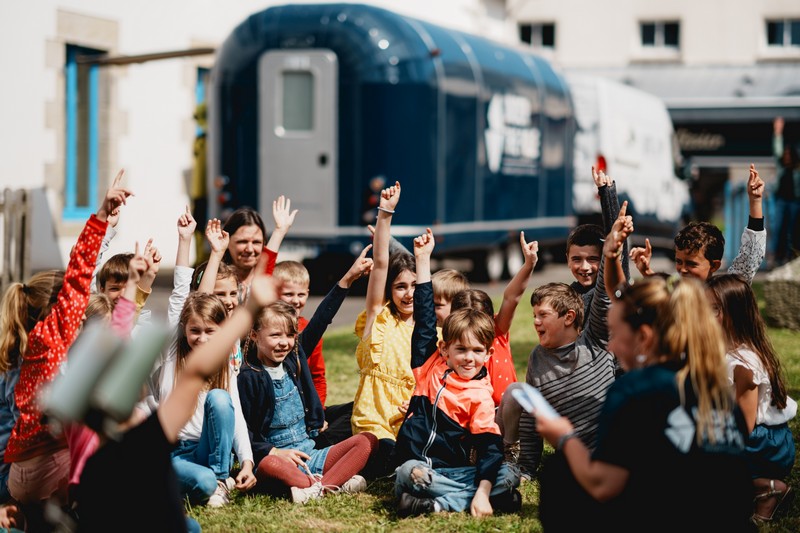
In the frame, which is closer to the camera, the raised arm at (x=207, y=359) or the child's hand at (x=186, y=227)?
the raised arm at (x=207, y=359)

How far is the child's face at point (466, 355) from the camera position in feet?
17.0

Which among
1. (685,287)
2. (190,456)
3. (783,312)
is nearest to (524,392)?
(685,287)

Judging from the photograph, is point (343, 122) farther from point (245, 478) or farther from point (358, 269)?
point (245, 478)

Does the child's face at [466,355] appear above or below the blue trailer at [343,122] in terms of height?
below

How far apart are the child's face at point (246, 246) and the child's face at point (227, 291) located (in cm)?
40

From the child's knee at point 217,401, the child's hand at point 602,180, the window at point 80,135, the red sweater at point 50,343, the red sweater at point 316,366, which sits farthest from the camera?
the window at point 80,135

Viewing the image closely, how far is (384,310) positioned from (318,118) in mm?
7478

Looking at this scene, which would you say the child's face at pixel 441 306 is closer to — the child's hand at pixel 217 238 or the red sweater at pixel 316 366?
the red sweater at pixel 316 366


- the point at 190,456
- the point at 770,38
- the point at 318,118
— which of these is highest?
the point at 770,38

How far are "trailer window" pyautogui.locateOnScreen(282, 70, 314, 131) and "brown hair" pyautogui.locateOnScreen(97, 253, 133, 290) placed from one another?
752 cm

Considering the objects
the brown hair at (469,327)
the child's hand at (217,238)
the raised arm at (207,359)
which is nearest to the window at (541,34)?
the child's hand at (217,238)

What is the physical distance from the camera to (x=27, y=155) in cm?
1398

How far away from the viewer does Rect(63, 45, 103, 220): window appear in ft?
49.4

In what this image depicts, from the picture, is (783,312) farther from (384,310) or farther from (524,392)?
(524,392)
